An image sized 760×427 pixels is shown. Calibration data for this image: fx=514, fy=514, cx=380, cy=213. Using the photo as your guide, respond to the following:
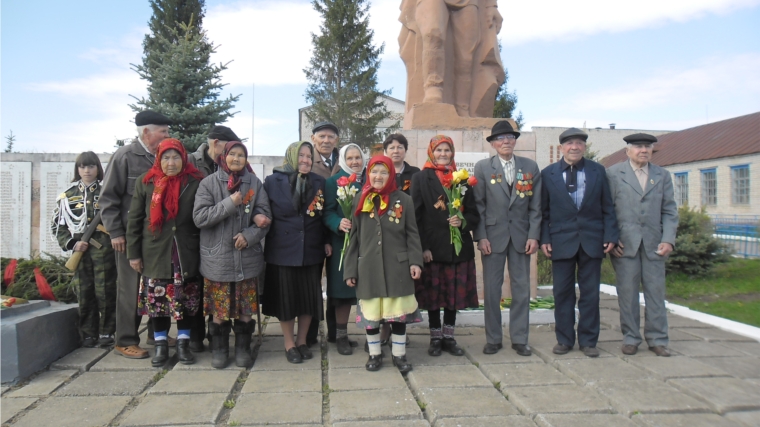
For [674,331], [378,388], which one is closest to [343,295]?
[378,388]

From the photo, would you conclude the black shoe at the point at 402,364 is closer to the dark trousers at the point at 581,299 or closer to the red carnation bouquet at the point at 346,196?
the red carnation bouquet at the point at 346,196

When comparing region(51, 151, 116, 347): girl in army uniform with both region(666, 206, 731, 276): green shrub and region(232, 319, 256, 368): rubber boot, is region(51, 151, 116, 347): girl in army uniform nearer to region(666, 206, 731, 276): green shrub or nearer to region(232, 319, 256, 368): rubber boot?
region(232, 319, 256, 368): rubber boot

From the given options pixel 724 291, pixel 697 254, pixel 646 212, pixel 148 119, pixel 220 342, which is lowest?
pixel 724 291

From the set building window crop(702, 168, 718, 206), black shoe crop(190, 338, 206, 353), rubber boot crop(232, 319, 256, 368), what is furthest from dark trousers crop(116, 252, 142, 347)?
building window crop(702, 168, 718, 206)

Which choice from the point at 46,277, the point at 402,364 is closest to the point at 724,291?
the point at 402,364

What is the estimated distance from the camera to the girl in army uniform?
161 inches

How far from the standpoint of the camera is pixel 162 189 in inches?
144

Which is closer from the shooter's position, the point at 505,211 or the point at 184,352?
the point at 184,352

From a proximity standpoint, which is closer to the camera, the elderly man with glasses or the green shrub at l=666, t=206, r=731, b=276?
the elderly man with glasses

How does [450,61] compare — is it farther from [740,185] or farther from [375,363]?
[740,185]

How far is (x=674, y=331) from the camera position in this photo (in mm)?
4742

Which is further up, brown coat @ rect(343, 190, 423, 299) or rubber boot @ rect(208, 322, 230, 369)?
brown coat @ rect(343, 190, 423, 299)

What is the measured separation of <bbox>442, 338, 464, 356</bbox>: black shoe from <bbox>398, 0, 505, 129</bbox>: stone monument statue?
249cm

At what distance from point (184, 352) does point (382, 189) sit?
6.13 feet
